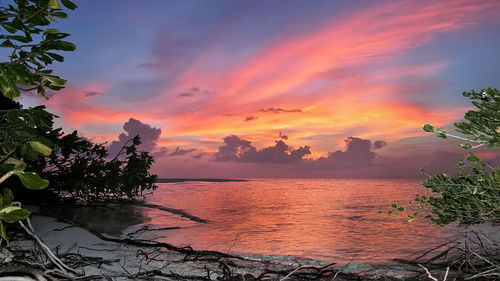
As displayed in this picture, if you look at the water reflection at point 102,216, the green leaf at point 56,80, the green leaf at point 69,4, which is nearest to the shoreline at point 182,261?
the water reflection at point 102,216

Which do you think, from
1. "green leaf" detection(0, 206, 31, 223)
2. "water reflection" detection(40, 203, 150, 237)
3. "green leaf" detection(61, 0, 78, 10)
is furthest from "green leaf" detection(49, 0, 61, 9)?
"water reflection" detection(40, 203, 150, 237)

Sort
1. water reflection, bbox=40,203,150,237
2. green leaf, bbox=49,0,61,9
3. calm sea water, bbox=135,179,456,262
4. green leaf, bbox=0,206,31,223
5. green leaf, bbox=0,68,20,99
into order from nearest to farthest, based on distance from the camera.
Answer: green leaf, bbox=0,206,31,223 < green leaf, bbox=0,68,20,99 < green leaf, bbox=49,0,61,9 < calm sea water, bbox=135,179,456,262 < water reflection, bbox=40,203,150,237

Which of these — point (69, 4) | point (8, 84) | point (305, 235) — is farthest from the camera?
point (305, 235)

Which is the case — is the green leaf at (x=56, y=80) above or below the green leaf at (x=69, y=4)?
below

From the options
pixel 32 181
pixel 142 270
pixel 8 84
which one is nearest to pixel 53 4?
pixel 8 84

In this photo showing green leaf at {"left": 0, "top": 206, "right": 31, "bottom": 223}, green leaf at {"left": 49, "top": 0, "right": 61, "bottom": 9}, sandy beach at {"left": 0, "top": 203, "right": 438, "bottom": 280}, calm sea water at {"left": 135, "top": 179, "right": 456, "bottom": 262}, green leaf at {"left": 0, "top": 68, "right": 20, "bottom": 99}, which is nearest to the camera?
green leaf at {"left": 0, "top": 206, "right": 31, "bottom": 223}

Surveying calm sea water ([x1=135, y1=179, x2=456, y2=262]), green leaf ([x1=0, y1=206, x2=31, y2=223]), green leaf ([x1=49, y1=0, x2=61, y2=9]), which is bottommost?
calm sea water ([x1=135, y1=179, x2=456, y2=262])

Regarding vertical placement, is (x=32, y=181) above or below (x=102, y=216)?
above

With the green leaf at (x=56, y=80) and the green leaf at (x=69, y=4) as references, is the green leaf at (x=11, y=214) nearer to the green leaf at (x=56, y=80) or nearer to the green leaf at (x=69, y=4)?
the green leaf at (x=56, y=80)

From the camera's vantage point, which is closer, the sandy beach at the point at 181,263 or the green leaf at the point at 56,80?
the green leaf at the point at 56,80

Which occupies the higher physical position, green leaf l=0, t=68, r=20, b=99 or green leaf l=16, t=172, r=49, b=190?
green leaf l=0, t=68, r=20, b=99

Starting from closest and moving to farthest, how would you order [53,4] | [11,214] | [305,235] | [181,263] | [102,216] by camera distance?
[11,214] < [53,4] < [181,263] < [305,235] < [102,216]

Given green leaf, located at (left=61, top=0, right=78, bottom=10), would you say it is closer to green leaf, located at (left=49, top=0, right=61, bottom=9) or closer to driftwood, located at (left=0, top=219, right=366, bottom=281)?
green leaf, located at (left=49, top=0, right=61, bottom=9)

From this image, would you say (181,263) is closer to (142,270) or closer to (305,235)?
(142,270)
